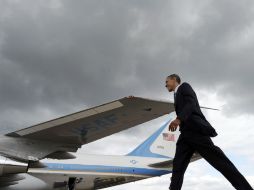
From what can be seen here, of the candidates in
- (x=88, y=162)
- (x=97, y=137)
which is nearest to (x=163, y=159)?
(x=88, y=162)

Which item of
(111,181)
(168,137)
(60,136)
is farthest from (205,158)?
(168,137)

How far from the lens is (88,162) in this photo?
16484mm

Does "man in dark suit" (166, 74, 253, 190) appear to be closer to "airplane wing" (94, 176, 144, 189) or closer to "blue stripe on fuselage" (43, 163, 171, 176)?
"blue stripe on fuselage" (43, 163, 171, 176)

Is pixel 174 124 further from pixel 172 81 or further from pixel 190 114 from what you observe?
pixel 172 81

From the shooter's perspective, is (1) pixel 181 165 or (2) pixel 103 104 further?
(2) pixel 103 104

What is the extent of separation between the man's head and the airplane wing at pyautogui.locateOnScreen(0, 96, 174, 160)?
2333 mm

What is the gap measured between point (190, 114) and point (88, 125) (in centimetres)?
464

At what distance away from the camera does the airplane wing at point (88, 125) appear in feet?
23.3

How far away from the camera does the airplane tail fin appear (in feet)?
60.4

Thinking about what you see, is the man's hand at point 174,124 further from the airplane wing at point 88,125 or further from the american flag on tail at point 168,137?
the american flag on tail at point 168,137

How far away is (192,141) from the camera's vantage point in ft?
13.1

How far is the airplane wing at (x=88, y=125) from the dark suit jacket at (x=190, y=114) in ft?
8.24

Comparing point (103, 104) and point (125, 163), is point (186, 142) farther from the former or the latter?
point (125, 163)

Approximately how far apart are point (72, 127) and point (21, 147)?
1.37m
